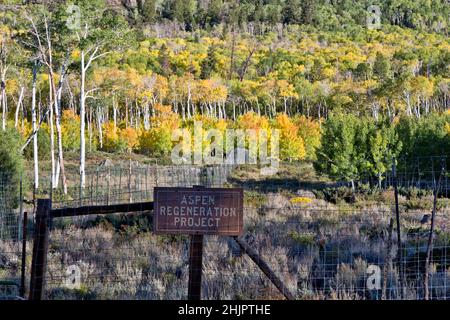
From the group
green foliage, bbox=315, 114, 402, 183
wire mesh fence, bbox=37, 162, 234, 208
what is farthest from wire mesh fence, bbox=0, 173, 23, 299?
green foliage, bbox=315, 114, 402, 183

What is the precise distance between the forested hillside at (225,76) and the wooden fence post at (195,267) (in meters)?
17.6

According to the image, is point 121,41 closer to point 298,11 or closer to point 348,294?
point 348,294

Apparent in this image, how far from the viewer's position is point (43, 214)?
660 cm

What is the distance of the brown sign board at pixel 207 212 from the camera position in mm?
6086

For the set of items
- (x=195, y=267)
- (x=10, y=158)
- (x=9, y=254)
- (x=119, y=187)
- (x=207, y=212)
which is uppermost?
(x=207, y=212)

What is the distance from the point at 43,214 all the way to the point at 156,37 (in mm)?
133305

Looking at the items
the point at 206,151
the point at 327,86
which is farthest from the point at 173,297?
the point at 327,86

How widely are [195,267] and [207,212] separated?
53 cm

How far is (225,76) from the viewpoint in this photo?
101 m

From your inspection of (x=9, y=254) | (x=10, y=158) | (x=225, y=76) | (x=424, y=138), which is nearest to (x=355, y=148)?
A: (x=424, y=138)

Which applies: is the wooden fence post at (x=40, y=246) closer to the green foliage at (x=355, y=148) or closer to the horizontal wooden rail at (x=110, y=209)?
the horizontal wooden rail at (x=110, y=209)

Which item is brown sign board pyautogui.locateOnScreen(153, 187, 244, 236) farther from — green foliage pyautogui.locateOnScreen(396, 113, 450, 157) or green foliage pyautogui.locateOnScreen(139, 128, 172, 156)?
green foliage pyautogui.locateOnScreen(139, 128, 172, 156)

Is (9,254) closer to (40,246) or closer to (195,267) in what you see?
(40,246)

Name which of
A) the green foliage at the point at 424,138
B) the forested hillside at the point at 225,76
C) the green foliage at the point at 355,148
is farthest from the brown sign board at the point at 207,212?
the green foliage at the point at 424,138
